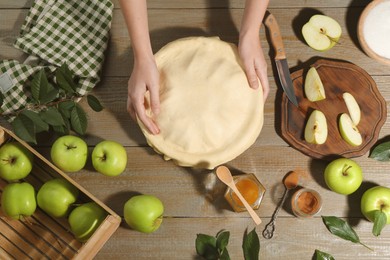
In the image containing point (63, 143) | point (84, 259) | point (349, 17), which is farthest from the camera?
point (349, 17)

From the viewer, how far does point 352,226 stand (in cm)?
102

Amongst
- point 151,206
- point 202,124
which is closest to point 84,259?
point 151,206

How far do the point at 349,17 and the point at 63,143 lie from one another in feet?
2.38

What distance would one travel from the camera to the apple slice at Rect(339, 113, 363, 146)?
1.01m

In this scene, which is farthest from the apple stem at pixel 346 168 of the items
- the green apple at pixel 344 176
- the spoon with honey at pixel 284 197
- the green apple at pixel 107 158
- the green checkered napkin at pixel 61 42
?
the green checkered napkin at pixel 61 42

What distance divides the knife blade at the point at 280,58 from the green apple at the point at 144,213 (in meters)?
0.38

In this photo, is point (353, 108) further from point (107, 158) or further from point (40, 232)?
point (40, 232)

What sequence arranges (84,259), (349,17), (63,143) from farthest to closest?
(349,17)
(63,143)
(84,259)

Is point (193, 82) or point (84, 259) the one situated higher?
point (193, 82)

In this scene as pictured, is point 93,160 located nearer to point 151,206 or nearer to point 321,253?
point 151,206

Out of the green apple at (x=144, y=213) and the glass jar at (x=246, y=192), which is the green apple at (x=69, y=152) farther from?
the glass jar at (x=246, y=192)

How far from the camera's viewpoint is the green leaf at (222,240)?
0.97 metres

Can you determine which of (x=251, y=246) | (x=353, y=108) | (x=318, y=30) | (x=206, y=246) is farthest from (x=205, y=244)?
→ (x=318, y=30)

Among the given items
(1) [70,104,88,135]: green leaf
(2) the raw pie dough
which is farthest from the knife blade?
(1) [70,104,88,135]: green leaf
